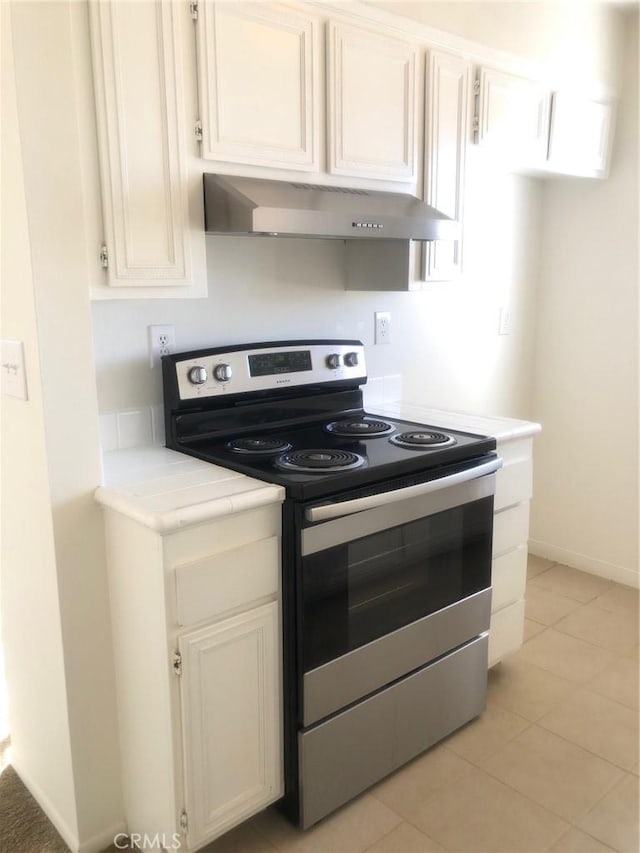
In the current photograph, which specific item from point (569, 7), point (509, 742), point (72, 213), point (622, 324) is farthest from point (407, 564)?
point (569, 7)

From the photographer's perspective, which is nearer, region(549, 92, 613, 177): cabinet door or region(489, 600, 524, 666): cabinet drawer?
region(489, 600, 524, 666): cabinet drawer

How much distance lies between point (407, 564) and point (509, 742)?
74cm

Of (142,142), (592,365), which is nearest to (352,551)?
(142,142)

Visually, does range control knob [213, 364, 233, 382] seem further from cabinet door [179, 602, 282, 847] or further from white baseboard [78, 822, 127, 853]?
white baseboard [78, 822, 127, 853]

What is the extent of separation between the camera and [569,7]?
8.92 feet

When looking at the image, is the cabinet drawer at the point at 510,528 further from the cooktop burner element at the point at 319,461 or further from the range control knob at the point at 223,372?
the range control knob at the point at 223,372

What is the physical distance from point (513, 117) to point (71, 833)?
8.63 ft

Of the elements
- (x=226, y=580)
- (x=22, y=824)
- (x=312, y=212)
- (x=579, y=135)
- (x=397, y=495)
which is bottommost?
(x=22, y=824)

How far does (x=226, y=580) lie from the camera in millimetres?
1582

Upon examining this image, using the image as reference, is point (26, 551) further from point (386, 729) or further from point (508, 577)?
point (508, 577)

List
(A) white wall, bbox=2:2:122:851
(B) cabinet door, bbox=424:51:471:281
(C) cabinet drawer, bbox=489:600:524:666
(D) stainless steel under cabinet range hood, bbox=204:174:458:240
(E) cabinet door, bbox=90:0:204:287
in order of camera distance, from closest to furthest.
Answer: (A) white wall, bbox=2:2:122:851 → (E) cabinet door, bbox=90:0:204:287 → (D) stainless steel under cabinet range hood, bbox=204:174:458:240 → (B) cabinet door, bbox=424:51:471:281 → (C) cabinet drawer, bbox=489:600:524:666

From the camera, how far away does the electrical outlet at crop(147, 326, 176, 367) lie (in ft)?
6.60

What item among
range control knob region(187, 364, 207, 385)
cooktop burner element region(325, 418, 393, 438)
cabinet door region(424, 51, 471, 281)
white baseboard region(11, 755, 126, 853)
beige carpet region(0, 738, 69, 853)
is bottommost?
beige carpet region(0, 738, 69, 853)
